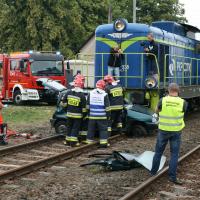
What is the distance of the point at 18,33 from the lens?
43156mm

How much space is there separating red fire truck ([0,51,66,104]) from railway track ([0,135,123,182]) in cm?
1119

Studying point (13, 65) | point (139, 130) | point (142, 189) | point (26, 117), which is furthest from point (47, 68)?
point (142, 189)

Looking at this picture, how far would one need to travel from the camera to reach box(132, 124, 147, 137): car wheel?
14.4m

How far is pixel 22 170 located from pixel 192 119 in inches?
471

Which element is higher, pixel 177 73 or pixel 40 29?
pixel 40 29

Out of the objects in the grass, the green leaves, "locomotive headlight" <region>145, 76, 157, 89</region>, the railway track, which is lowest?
the railway track

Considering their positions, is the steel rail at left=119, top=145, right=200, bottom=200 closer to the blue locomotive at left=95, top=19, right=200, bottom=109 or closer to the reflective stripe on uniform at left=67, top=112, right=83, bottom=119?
the reflective stripe on uniform at left=67, top=112, right=83, bottom=119

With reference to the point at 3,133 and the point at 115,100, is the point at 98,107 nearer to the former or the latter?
the point at 115,100

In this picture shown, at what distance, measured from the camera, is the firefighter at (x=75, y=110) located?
12375 millimetres

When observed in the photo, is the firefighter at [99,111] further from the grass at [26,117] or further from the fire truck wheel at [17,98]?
the fire truck wheel at [17,98]

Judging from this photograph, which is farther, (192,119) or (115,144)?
(192,119)

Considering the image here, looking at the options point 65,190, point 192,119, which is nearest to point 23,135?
point 65,190

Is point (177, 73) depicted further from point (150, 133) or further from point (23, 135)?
point (23, 135)

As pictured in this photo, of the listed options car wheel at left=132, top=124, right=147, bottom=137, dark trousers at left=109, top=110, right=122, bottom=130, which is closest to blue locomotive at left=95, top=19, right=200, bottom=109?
car wheel at left=132, top=124, right=147, bottom=137
